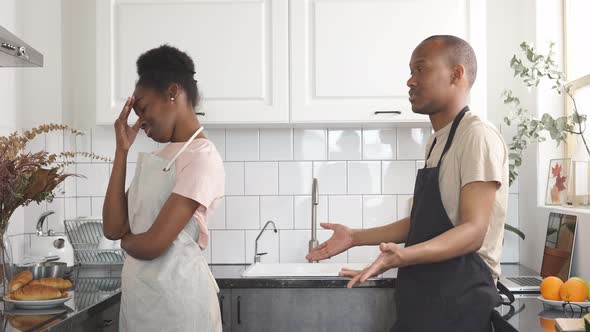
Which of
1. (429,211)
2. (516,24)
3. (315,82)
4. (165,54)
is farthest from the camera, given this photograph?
(516,24)

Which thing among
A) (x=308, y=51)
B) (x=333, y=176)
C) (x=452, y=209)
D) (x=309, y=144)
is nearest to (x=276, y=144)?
(x=309, y=144)

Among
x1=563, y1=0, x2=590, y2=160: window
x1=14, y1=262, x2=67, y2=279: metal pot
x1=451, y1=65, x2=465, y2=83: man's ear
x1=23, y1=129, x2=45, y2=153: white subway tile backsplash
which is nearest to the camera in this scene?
x1=451, y1=65, x2=465, y2=83: man's ear

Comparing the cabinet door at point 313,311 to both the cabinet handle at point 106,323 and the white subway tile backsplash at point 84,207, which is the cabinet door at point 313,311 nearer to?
the cabinet handle at point 106,323

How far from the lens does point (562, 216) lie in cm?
273

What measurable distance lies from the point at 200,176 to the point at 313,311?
3.23 feet

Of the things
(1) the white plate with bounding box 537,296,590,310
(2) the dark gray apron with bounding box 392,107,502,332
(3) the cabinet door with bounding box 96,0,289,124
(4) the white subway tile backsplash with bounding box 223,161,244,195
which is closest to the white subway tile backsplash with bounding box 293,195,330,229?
(4) the white subway tile backsplash with bounding box 223,161,244,195

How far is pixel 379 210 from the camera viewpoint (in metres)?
3.33

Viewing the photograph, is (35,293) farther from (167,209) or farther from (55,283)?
(167,209)

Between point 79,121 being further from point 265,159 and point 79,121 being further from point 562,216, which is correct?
point 562,216

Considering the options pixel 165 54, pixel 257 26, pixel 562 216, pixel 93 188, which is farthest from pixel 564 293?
Answer: pixel 93 188

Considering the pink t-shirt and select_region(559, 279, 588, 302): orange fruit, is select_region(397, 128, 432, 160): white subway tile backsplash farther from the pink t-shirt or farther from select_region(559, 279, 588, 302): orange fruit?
the pink t-shirt

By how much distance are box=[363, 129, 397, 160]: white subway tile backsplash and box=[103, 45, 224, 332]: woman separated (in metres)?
1.40

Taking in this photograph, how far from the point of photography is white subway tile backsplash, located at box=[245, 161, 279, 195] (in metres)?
Result: 3.34

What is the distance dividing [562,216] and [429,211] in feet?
3.52
